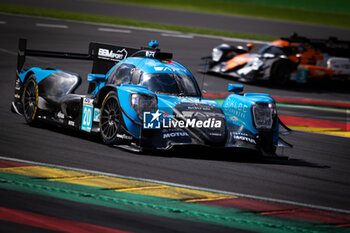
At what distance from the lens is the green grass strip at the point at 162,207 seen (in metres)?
6.70

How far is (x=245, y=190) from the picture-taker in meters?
8.11

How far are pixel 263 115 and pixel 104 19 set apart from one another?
22165 mm

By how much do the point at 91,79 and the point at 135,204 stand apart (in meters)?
4.11

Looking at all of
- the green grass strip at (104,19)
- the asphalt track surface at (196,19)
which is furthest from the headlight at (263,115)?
the asphalt track surface at (196,19)

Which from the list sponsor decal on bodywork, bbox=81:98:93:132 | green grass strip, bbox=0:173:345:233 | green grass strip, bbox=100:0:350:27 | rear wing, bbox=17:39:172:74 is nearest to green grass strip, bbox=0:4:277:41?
green grass strip, bbox=100:0:350:27

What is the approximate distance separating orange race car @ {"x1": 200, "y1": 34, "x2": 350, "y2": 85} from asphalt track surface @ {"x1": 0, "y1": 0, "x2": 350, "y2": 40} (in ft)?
37.5

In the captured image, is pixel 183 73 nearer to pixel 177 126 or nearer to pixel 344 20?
pixel 177 126

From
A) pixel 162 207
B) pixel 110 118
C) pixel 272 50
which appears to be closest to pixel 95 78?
pixel 110 118

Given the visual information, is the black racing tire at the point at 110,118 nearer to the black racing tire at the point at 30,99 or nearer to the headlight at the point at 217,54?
the black racing tire at the point at 30,99

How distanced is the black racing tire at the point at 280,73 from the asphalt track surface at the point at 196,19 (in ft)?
41.6

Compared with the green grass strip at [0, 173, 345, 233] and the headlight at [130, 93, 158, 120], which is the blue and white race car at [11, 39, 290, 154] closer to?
the headlight at [130, 93, 158, 120]

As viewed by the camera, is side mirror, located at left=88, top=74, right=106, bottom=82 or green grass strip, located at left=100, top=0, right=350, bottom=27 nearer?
side mirror, located at left=88, top=74, right=106, bottom=82

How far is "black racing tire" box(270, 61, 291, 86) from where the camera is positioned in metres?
21.2

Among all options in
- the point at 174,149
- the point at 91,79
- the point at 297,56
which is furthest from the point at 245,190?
the point at 297,56
